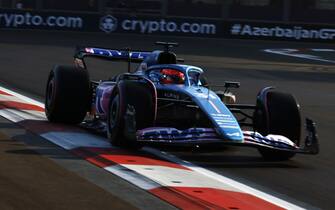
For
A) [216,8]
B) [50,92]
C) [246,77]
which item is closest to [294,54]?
[246,77]

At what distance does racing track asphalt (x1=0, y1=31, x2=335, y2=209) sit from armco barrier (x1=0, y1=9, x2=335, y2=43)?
65 centimetres

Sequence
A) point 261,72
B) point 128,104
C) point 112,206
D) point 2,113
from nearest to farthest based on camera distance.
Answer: point 112,206
point 128,104
point 2,113
point 261,72

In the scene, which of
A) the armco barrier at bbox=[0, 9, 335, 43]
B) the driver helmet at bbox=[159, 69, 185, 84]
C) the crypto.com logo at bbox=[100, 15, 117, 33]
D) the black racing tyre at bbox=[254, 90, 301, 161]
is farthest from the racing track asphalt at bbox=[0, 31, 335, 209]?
the crypto.com logo at bbox=[100, 15, 117, 33]

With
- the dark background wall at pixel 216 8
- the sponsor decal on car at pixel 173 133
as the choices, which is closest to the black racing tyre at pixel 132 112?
the sponsor decal on car at pixel 173 133

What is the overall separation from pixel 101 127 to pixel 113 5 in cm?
3211

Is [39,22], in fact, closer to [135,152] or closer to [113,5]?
[113,5]

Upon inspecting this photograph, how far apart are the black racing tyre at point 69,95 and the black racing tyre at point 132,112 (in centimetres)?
166

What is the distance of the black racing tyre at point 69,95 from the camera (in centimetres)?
1083

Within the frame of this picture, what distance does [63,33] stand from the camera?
115 ft

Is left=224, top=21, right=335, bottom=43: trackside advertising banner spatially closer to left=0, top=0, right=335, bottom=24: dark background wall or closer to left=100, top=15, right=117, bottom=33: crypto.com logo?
left=0, top=0, right=335, bottom=24: dark background wall

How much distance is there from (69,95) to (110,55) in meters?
1.19

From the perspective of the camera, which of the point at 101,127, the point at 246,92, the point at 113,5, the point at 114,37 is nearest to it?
the point at 101,127

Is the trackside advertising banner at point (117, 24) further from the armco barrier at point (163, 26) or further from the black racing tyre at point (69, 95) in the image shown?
the black racing tyre at point (69, 95)

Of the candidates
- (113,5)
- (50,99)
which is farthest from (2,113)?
(113,5)
